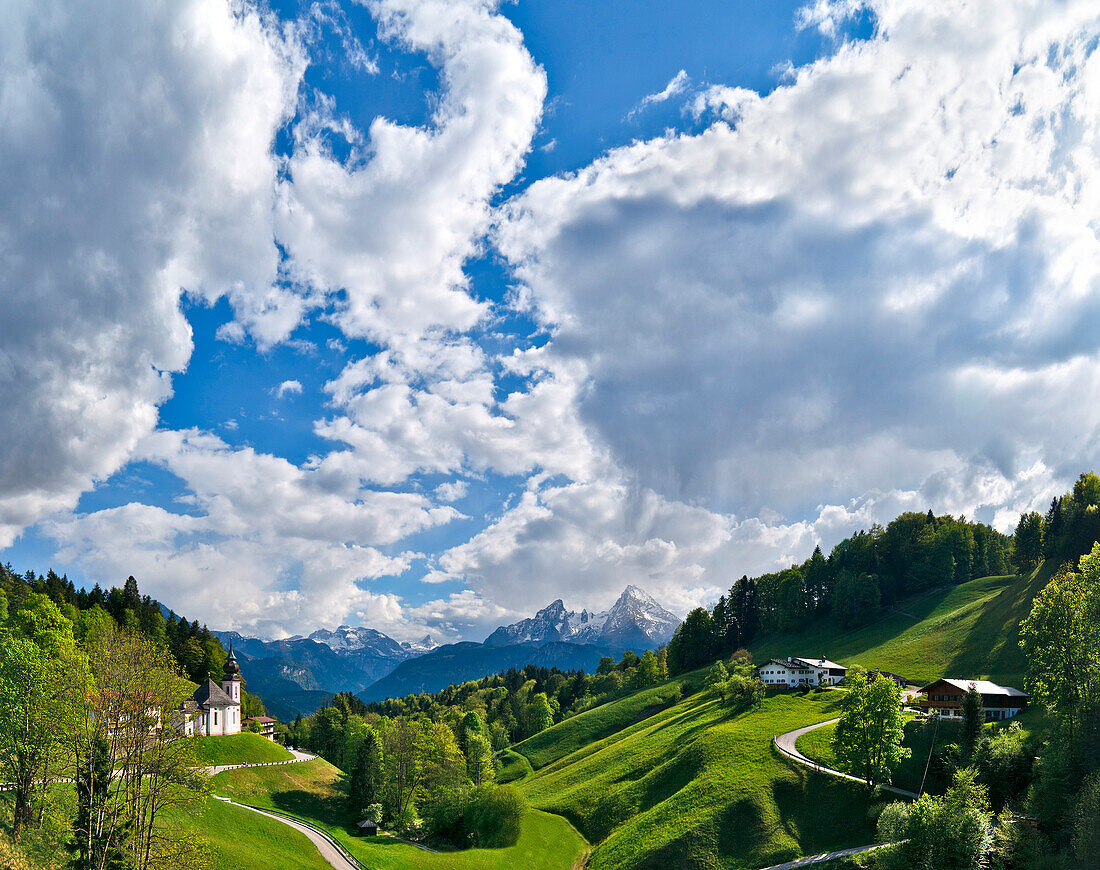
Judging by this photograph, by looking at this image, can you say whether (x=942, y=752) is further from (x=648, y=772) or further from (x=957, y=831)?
(x=648, y=772)

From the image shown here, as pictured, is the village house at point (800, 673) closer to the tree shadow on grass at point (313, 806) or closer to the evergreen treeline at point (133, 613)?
the tree shadow on grass at point (313, 806)

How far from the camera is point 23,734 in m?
37.9

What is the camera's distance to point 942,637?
106 metres

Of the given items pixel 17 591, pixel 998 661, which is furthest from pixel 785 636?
pixel 17 591

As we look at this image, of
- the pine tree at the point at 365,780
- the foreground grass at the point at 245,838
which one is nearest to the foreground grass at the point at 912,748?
the pine tree at the point at 365,780

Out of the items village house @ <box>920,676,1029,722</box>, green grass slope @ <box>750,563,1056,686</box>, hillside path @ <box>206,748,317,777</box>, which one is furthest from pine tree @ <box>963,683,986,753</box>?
hillside path @ <box>206,748,317,777</box>

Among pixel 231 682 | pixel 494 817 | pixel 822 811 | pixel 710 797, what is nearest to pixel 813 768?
pixel 822 811

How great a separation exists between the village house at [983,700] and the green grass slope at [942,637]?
8.46 m

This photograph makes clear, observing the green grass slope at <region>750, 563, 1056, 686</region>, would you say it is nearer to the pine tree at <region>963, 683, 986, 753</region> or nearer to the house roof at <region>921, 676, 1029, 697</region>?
the house roof at <region>921, 676, 1029, 697</region>

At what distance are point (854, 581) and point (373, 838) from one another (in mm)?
114183

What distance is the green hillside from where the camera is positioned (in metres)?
57.3

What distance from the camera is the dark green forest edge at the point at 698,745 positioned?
3562 centimetres

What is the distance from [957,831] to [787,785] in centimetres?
2291

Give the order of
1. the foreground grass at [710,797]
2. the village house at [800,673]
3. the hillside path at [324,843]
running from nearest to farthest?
the hillside path at [324,843]
the foreground grass at [710,797]
the village house at [800,673]
